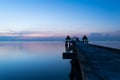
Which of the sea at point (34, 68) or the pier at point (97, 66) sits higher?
the pier at point (97, 66)

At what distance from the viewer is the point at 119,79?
451cm

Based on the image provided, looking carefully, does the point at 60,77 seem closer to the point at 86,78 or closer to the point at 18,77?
the point at 18,77

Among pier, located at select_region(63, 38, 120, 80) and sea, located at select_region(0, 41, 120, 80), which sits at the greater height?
pier, located at select_region(63, 38, 120, 80)

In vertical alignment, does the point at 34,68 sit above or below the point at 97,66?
below

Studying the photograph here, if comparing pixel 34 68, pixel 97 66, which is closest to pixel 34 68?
pixel 34 68

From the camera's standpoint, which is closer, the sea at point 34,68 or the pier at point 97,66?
the pier at point 97,66

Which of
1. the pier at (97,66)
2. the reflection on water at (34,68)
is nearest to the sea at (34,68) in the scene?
the reflection on water at (34,68)

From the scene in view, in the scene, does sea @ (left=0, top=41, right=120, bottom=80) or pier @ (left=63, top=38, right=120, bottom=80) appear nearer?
pier @ (left=63, top=38, right=120, bottom=80)

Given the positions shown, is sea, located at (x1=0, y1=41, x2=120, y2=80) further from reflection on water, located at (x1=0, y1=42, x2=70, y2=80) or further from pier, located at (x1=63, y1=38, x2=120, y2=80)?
pier, located at (x1=63, y1=38, x2=120, y2=80)

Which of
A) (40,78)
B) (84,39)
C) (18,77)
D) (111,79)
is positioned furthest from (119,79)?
(84,39)

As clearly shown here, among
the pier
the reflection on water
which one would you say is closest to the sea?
the reflection on water

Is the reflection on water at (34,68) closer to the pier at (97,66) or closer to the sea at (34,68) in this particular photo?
the sea at (34,68)

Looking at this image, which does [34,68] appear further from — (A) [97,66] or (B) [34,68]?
(A) [97,66]

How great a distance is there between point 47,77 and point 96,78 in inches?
699
